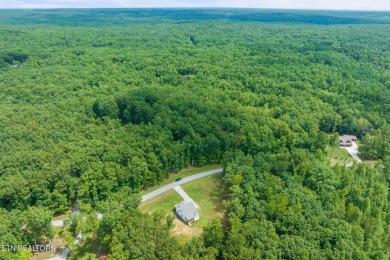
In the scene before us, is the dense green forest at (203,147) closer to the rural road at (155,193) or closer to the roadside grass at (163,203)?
the rural road at (155,193)

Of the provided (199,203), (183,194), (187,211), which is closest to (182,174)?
(183,194)

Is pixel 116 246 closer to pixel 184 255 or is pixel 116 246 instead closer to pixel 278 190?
pixel 184 255

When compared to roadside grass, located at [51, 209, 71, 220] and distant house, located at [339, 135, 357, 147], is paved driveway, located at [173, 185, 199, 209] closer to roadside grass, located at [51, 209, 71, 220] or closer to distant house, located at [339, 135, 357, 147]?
roadside grass, located at [51, 209, 71, 220]

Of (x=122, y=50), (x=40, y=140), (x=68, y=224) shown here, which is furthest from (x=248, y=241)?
(x=122, y=50)

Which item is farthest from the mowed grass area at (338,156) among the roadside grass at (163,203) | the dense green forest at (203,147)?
Result: the roadside grass at (163,203)

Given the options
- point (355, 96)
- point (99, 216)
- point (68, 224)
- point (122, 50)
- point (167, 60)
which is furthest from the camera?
point (122, 50)

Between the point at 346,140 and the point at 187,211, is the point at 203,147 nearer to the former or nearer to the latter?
the point at 187,211
